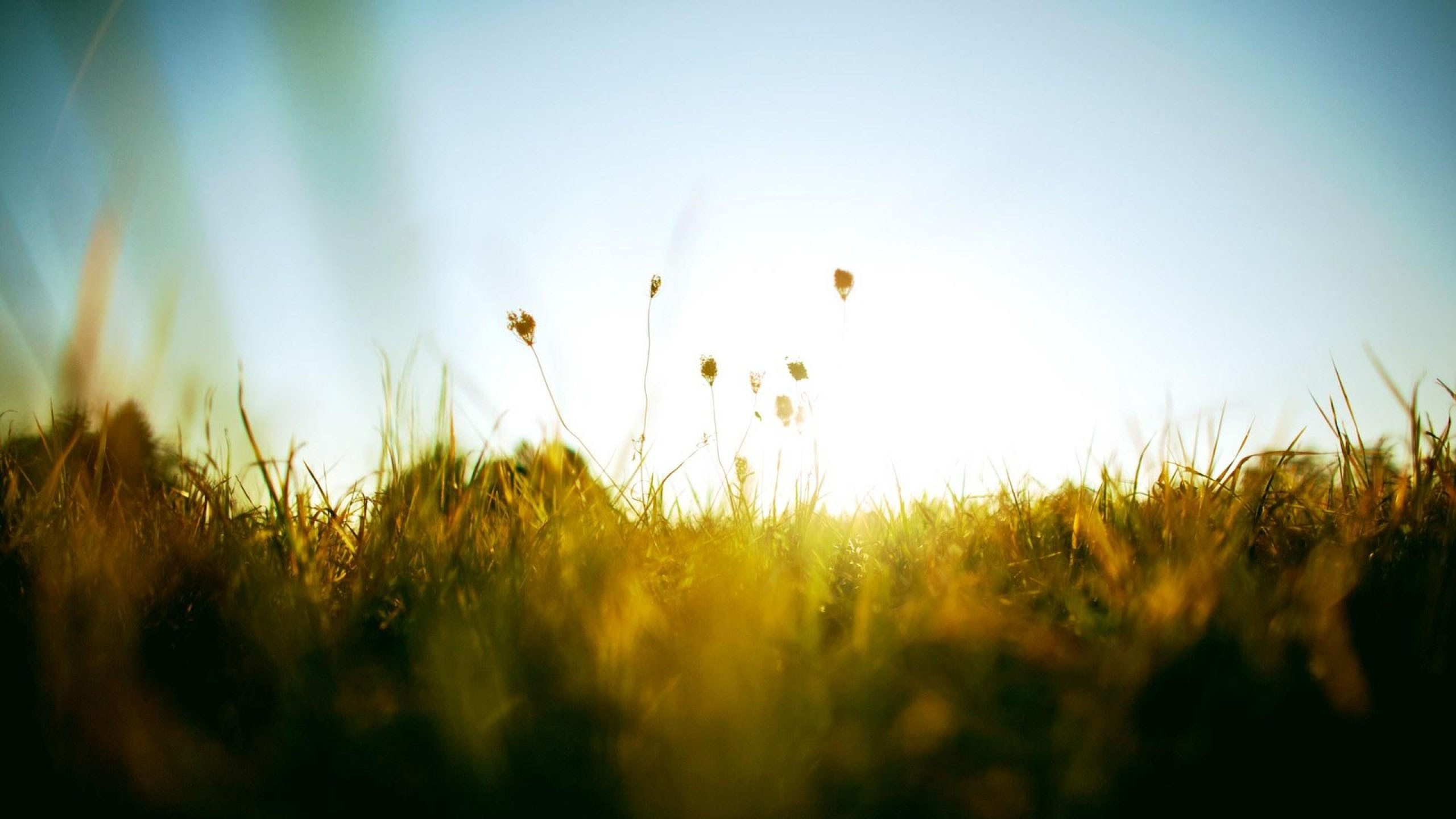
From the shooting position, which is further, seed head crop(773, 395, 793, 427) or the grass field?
seed head crop(773, 395, 793, 427)

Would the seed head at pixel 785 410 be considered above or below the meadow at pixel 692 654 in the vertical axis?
above

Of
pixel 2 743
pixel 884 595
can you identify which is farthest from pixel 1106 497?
pixel 2 743

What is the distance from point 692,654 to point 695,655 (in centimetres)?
1

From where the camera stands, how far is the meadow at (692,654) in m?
0.77

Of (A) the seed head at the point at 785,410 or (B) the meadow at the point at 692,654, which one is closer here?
(B) the meadow at the point at 692,654

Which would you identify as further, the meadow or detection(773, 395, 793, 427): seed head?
detection(773, 395, 793, 427): seed head

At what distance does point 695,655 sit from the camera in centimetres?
106

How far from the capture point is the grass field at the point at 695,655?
771 mm

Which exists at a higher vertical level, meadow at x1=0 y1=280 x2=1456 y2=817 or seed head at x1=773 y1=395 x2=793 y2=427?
seed head at x1=773 y1=395 x2=793 y2=427

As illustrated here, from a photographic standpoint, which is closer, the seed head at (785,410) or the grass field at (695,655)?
the grass field at (695,655)

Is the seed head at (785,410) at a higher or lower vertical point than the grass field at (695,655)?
higher

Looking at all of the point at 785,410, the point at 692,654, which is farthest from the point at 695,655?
the point at 785,410

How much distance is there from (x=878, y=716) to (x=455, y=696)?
61 cm

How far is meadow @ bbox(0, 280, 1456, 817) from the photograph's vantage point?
2.53ft
